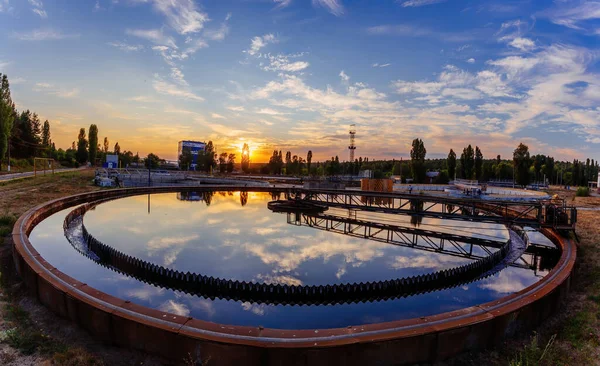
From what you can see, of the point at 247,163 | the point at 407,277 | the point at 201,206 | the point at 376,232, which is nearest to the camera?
the point at 407,277

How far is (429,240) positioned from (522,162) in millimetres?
56101

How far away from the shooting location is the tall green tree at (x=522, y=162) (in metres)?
62.6

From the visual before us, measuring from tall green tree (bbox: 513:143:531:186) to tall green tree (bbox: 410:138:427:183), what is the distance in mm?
17460

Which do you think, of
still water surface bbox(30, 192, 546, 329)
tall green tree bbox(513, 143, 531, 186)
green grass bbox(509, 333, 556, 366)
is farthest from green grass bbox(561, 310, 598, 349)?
tall green tree bbox(513, 143, 531, 186)

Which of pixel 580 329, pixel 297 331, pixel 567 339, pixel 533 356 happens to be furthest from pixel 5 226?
pixel 580 329

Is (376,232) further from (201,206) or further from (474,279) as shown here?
(201,206)

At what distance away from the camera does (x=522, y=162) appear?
63.0 meters

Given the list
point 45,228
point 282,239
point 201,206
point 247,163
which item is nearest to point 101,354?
point 282,239

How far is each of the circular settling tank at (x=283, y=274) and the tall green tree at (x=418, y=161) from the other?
48.4m

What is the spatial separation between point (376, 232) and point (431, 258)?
619 cm

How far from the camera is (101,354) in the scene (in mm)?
6492

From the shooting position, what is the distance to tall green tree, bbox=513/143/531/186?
2464 inches

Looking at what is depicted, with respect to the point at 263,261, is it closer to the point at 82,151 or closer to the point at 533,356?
the point at 533,356

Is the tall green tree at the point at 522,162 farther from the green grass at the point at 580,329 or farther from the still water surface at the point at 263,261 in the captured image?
the green grass at the point at 580,329
